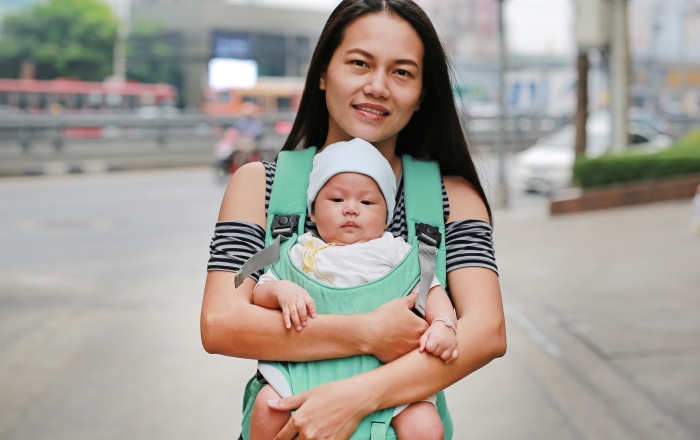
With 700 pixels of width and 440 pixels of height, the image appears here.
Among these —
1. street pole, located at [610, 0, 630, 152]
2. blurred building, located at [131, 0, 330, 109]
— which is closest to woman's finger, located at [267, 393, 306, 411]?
street pole, located at [610, 0, 630, 152]

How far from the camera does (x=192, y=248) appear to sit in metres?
9.96

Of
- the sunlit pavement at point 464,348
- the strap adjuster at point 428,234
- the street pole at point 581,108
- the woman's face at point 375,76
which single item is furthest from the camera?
the street pole at point 581,108

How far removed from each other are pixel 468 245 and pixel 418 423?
1.64ft

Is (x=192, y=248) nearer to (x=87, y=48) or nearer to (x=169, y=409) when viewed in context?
(x=169, y=409)

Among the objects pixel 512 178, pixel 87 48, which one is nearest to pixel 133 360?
pixel 512 178

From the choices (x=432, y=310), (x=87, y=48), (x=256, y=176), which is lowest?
(x=432, y=310)

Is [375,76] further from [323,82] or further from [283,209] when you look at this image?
[283,209]

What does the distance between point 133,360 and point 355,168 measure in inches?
149

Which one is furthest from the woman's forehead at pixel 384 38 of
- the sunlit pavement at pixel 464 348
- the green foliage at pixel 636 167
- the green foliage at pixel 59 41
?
the green foliage at pixel 59 41

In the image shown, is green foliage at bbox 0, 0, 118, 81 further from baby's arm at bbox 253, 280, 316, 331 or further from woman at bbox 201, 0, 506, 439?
baby's arm at bbox 253, 280, 316, 331

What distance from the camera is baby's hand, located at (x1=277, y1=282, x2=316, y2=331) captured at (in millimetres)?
1853

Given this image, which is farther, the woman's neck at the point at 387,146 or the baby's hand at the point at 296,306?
the woman's neck at the point at 387,146

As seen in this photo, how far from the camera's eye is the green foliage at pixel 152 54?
57438 millimetres

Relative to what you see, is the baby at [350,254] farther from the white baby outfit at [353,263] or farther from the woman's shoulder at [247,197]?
the woman's shoulder at [247,197]
